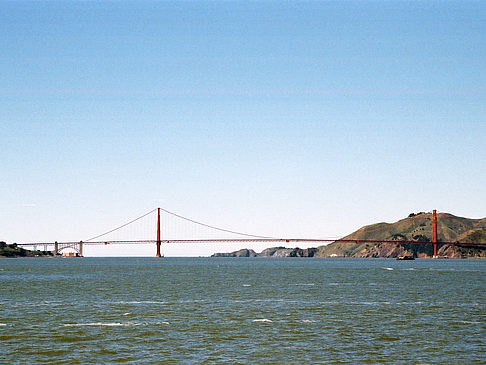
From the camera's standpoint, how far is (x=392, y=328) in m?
42.2

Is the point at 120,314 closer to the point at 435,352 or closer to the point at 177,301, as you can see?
the point at 177,301

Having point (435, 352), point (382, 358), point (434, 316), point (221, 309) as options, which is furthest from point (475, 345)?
point (221, 309)

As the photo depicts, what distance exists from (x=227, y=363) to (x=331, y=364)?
507 cm

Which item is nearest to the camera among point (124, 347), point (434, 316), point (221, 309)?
point (124, 347)

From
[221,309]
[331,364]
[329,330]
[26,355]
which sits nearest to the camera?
[331,364]

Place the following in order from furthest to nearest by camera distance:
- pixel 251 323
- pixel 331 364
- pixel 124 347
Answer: pixel 251 323, pixel 124 347, pixel 331 364

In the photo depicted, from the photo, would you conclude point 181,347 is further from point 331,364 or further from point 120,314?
point 120,314

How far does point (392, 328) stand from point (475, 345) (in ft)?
24.3

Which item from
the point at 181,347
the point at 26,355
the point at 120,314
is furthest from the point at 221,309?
the point at 26,355

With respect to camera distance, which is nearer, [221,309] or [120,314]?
[120,314]

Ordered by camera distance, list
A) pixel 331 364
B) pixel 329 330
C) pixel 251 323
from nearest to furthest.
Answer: pixel 331 364, pixel 329 330, pixel 251 323

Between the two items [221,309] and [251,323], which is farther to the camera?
[221,309]

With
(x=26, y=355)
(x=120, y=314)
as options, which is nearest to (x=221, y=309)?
(x=120, y=314)

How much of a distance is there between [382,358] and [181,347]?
11.0m
